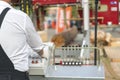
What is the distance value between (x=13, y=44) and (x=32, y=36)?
0.24 meters

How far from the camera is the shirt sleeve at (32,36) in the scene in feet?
10.3

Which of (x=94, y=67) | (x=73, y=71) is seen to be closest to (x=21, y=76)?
(x=73, y=71)

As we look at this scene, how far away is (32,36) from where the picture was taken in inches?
127

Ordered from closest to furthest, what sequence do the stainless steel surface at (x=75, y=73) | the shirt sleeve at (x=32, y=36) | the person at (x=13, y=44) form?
the person at (x=13, y=44) → the shirt sleeve at (x=32, y=36) → the stainless steel surface at (x=75, y=73)

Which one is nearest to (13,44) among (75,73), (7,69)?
(7,69)

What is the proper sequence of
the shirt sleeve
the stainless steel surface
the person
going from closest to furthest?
1. the person
2. the shirt sleeve
3. the stainless steel surface

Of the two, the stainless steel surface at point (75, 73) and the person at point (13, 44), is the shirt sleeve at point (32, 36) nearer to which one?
the person at point (13, 44)

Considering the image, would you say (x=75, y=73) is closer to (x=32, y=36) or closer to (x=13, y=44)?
(x=32, y=36)

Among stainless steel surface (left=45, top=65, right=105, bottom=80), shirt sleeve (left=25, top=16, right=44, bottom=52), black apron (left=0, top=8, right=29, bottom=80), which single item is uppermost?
shirt sleeve (left=25, top=16, right=44, bottom=52)

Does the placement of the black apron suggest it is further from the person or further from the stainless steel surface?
the stainless steel surface

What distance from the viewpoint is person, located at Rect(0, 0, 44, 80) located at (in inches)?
119

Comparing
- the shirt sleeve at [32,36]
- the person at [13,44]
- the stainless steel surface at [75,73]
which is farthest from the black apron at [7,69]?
the stainless steel surface at [75,73]

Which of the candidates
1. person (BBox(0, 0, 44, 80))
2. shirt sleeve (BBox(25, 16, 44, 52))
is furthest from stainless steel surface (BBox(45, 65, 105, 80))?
person (BBox(0, 0, 44, 80))

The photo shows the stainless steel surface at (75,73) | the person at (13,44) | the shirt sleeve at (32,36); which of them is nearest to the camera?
the person at (13,44)
